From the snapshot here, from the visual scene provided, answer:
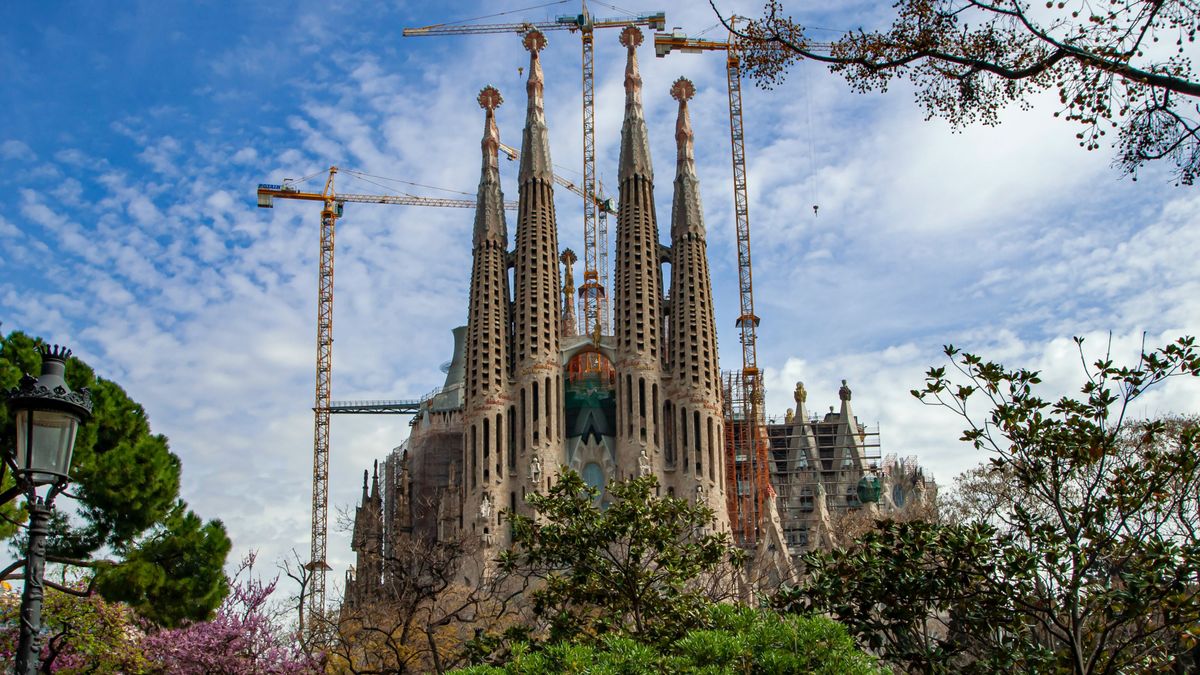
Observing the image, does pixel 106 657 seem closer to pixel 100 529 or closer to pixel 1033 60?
pixel 100 529

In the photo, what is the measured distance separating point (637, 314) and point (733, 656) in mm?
45524

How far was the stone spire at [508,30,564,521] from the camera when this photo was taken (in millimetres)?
55375

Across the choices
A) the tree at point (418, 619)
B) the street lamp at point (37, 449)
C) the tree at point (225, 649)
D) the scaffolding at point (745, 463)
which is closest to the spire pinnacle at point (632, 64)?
the scaffolding at point (745, 463)

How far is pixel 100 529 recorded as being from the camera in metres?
17.1

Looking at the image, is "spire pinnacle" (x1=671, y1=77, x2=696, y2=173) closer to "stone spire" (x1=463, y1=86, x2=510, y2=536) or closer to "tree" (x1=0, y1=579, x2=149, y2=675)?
"stone spire" (x1=463, y1=86, x2=510, y2=536)

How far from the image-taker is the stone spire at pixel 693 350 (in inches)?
2178

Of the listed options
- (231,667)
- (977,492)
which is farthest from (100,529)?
(977,492)

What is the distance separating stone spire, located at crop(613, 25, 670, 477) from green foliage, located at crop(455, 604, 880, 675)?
42.9m

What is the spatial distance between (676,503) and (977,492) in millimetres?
22181

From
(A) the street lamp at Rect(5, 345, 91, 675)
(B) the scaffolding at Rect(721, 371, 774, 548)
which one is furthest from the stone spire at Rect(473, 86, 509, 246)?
(A) the street lamp at Rect(5, 345, 91, 675)

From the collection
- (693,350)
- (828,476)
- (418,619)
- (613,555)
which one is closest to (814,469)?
(828,476)

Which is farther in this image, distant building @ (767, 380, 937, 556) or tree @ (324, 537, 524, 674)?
distant building @ (767, 380, 937, 556)

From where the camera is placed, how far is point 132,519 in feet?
56.4

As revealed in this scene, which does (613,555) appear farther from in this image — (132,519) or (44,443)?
(44,443)
